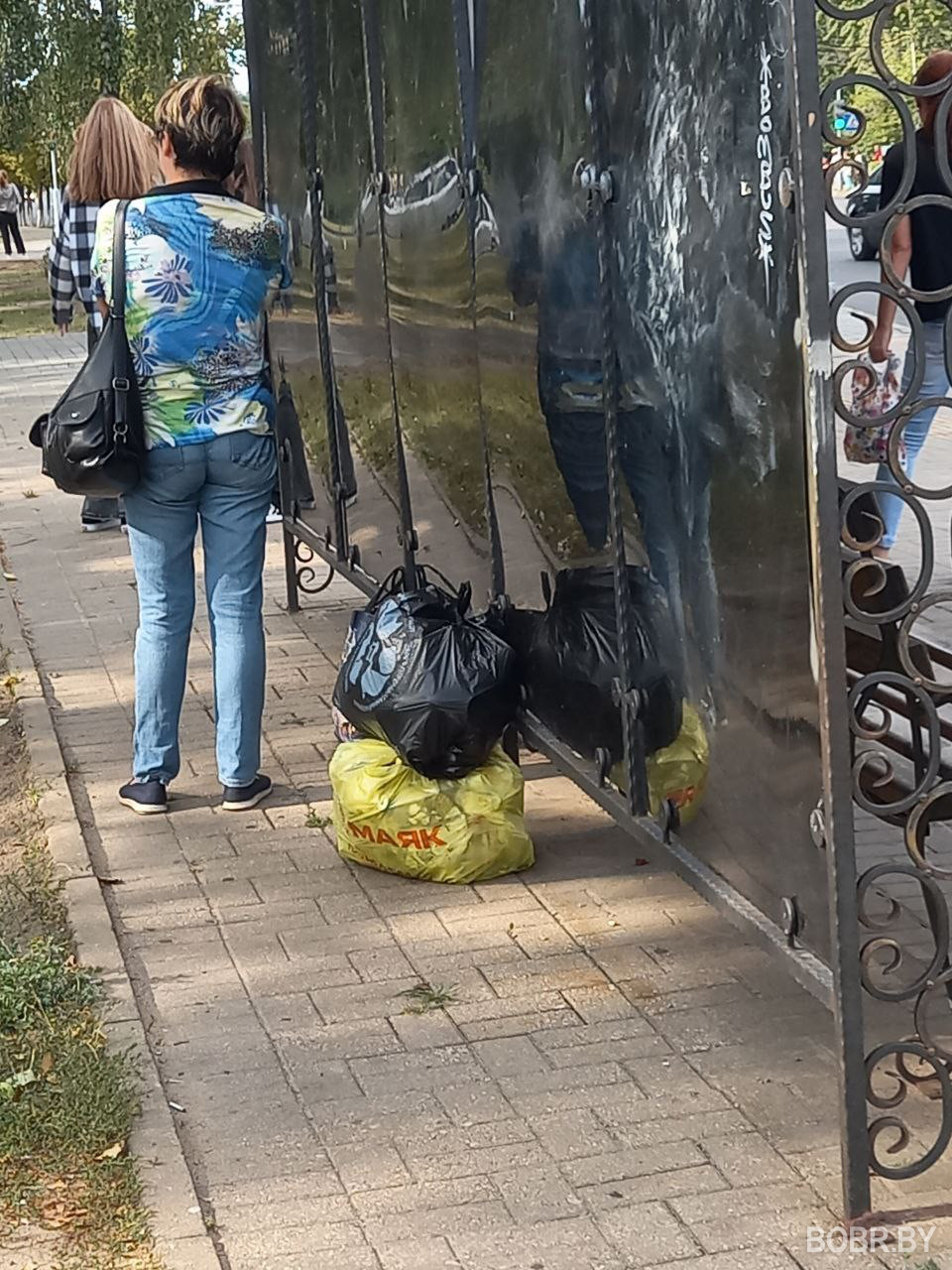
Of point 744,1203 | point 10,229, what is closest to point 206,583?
point 744,1203

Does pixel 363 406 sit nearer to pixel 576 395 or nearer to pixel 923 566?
pixel 576 395

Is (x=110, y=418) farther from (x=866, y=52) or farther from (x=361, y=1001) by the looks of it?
(x=866, y=52)

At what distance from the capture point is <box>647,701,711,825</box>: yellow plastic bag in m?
3.61

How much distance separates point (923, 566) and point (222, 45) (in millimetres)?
23357

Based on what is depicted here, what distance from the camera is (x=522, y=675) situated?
4793 mm

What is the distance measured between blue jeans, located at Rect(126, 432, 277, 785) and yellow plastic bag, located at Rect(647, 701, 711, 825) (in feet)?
5.91

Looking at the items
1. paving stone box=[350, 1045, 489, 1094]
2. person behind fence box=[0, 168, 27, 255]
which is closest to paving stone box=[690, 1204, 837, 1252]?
paving stone box=[350, 1045, 489, 1094]

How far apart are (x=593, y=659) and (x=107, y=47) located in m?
21.6

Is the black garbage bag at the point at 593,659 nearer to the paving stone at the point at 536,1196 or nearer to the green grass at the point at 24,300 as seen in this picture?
the paving stone at the point at 536,1196

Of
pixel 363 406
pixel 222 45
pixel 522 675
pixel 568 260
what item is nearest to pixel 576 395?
pixel 568 260

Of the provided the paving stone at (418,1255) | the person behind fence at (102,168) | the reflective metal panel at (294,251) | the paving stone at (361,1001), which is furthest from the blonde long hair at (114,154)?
the paving stone at (418,1255)

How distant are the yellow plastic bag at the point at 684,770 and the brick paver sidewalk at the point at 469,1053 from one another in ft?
1.65

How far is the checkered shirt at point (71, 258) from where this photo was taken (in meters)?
8.71

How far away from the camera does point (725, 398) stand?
323 cm
